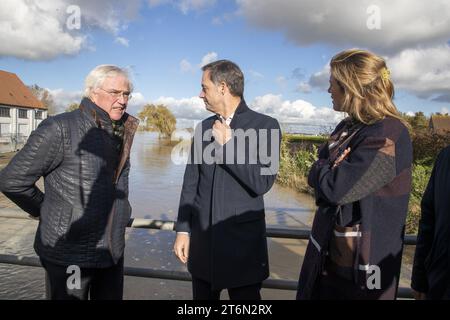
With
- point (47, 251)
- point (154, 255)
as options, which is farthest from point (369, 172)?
point (154, 255)

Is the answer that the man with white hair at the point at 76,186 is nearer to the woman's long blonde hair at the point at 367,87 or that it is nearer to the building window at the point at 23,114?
the woman's long blonde hair at the point at 367,87

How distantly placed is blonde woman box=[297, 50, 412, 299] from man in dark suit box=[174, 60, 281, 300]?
369 mm

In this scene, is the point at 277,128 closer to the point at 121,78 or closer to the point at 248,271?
the point at 248,271

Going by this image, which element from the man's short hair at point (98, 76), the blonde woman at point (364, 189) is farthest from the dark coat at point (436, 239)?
the man's short hair at point (98, 76)

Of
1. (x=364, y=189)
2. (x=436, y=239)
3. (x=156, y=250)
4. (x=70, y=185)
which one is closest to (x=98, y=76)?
(x=70, y=185)

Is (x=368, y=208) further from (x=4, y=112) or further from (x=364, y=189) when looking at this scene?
(x=4, y=112)

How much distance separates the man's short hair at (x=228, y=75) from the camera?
2070mm

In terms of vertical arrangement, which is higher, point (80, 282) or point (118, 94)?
point (118, 94)

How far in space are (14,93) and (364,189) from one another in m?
61.1

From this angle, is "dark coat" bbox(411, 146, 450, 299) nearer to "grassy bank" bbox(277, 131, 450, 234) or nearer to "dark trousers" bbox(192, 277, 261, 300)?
"dark trousers" bbox(192, 277, 261, 300)

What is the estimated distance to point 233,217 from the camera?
202 centimetres

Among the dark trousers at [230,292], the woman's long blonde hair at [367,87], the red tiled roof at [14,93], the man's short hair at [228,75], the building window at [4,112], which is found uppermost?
the red tiled roof at [14,93]

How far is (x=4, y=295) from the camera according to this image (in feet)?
18.0

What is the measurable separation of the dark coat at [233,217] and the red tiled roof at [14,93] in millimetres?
54085
